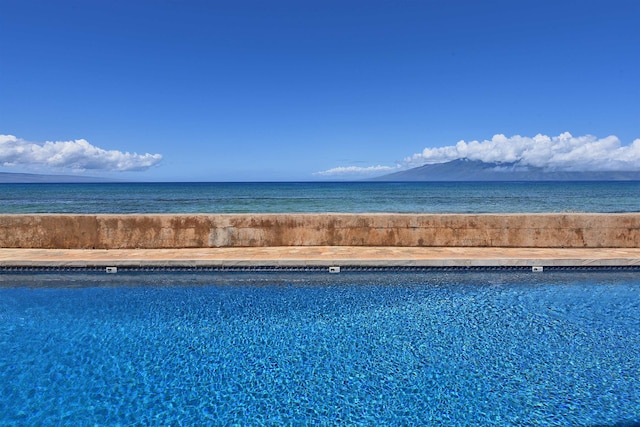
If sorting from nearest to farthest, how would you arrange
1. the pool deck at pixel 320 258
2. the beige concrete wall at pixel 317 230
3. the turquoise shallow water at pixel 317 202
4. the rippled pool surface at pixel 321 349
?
the rippled pool surface at pixel 321 349 < the pool deck at pixel 320 258 < the beige concrete wall at pixel 317 230 < the turquoise shallow water at pixel 317 202

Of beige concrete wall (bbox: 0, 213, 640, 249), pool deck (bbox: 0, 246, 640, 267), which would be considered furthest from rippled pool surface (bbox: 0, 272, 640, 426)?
beige concrete wall (bbox: 0, 213, 640, 249)

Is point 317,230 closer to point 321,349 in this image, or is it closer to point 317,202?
point 321,349

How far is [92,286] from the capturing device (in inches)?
310

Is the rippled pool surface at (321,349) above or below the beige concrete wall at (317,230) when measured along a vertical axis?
below

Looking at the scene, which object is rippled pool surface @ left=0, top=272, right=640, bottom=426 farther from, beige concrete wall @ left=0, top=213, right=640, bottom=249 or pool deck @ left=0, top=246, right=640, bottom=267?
beige concrete wall @ left=0, top=213, right=640, bottom=249

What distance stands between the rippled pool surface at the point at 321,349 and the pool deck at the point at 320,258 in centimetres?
28

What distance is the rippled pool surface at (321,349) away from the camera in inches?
170

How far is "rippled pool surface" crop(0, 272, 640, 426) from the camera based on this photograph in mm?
4328

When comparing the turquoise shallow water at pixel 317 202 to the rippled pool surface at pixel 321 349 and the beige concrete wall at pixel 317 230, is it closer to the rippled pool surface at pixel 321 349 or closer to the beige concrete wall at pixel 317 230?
the beige concrete wall at pixel 317 230

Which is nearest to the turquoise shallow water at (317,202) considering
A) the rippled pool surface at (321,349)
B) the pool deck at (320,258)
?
the pool deck at (320,258)

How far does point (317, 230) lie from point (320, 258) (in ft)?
5.32

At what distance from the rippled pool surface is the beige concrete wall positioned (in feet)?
5.72

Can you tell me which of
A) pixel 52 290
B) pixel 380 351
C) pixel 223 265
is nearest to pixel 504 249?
pixel 380 351

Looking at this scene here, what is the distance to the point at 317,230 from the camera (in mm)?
10148
